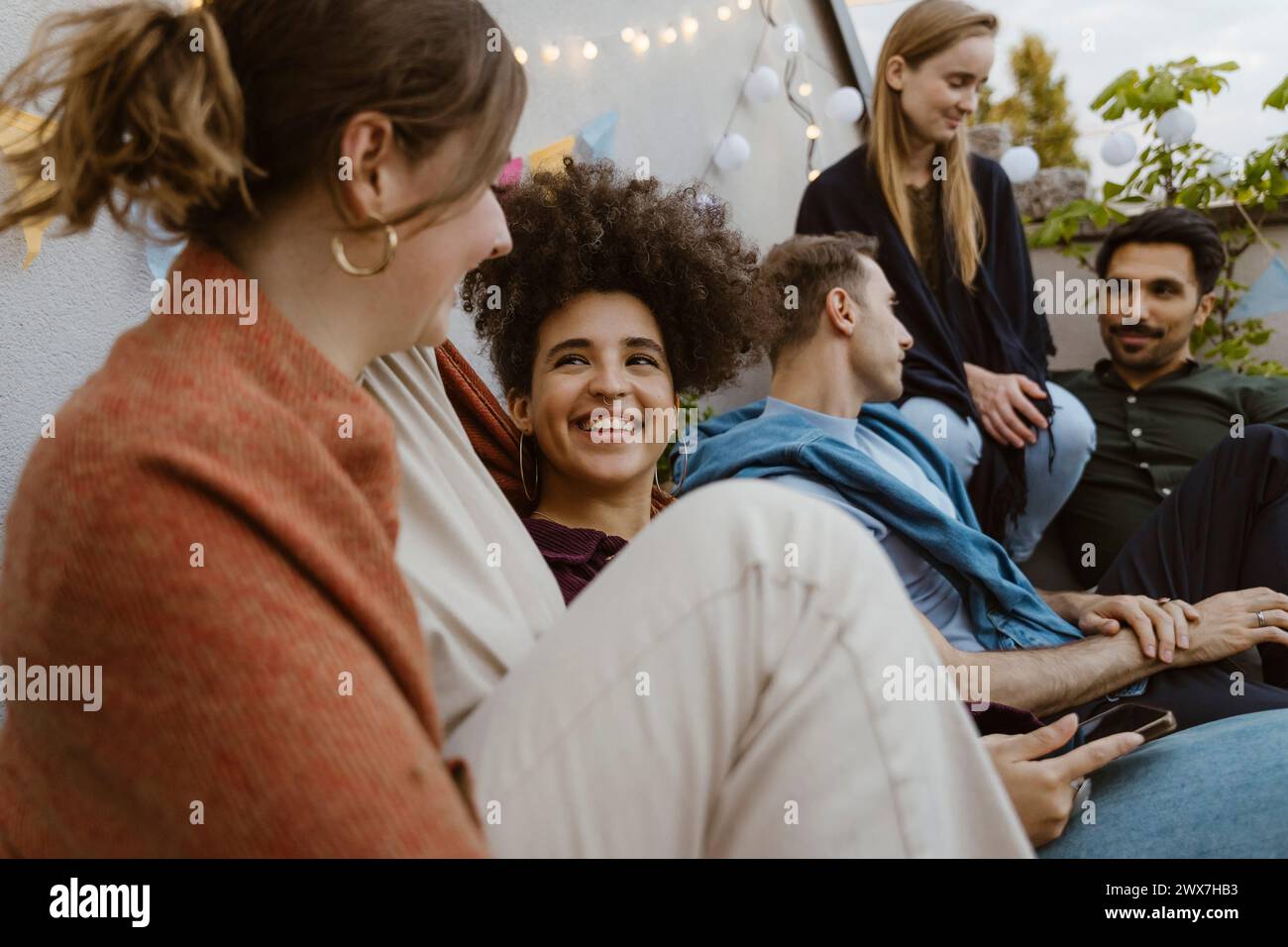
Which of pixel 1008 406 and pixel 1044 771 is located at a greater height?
pixel 1008 406

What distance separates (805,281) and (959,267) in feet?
2.93

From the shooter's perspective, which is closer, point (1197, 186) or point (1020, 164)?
point (1197, 186)

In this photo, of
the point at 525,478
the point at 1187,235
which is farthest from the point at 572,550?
the point at 1187,235

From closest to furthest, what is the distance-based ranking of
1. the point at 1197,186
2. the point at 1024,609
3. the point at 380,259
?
1. the point at 380,259
2. the point at 1024,609
3. the point at 1197,186

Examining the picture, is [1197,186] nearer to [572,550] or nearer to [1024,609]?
[1024,609]

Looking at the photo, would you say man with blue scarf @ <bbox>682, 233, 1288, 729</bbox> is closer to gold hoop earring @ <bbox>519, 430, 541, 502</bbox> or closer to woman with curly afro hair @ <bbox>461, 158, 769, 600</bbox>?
woman with curly afro hair @ <bbox>461, 158, 769, 600</bbox>

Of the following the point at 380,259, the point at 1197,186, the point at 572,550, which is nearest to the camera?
the point at 380,259

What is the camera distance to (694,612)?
35.0 inches

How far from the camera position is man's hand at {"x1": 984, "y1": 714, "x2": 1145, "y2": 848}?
1.36 m

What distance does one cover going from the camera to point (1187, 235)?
3389 mm

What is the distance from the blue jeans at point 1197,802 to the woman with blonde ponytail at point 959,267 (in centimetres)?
144

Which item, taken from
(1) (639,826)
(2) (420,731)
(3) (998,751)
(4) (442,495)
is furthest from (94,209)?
(3) (998,751)

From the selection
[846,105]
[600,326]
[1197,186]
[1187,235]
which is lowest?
[600,326]

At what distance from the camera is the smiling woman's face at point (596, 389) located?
170 centimetres
